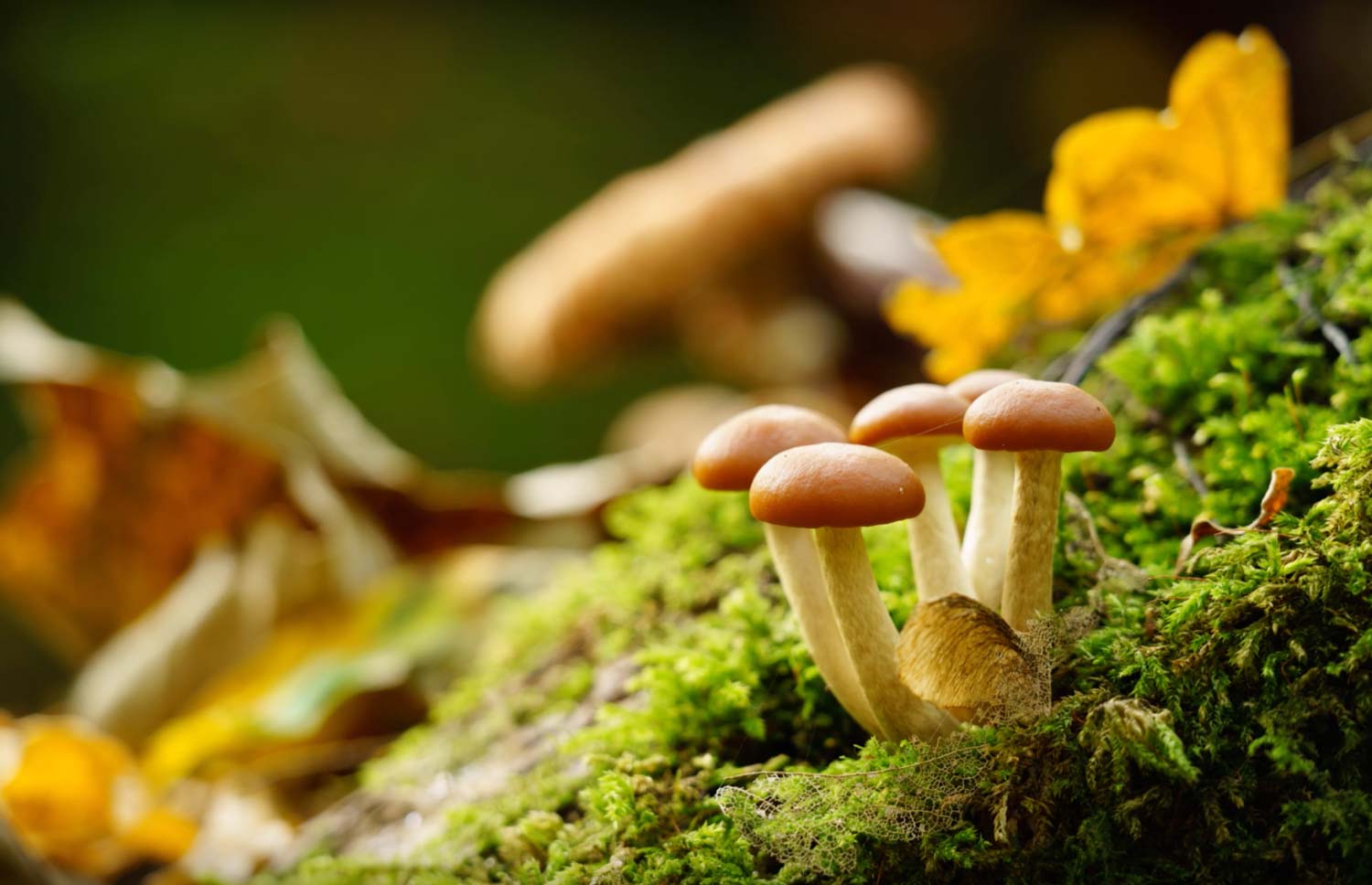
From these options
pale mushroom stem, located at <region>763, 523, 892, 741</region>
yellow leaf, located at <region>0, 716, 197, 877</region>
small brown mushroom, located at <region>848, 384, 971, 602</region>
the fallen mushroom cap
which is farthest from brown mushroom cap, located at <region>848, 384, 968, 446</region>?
the fallen mushroom cap

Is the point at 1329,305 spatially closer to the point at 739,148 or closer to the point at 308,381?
the point at 308,381

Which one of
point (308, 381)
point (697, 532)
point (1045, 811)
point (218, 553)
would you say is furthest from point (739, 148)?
point (1045, 811)

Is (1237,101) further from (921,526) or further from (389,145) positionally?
(389,145)

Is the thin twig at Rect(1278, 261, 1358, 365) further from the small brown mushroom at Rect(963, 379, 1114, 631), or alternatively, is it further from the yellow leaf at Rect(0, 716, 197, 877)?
the yellow leaf at Rect(0, 716, 197, 877)

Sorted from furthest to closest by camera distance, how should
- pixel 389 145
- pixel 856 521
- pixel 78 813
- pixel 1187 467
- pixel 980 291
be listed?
pixel 389 145 → pixel 78 813 → pixel 980 291 → pixel 1187 467 → pixel 856 521

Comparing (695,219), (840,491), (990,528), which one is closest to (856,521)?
(840,491)

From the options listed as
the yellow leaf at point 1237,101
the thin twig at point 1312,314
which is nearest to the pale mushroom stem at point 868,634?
the thin twig at point 1312,314

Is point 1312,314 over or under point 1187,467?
over

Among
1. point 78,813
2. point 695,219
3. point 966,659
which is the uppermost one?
point 695,219
